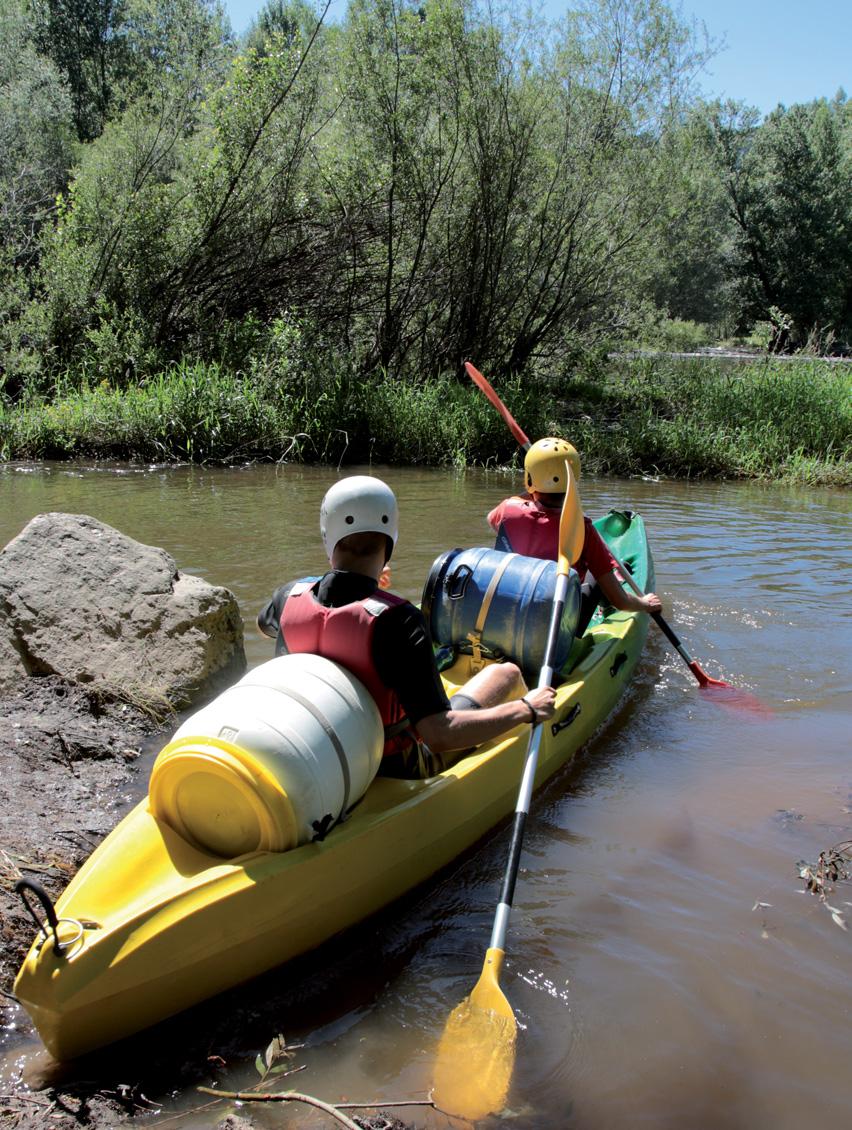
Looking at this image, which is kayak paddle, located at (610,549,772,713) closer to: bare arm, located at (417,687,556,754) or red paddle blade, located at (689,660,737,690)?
red paddle blade, located at (689,660,737,690)

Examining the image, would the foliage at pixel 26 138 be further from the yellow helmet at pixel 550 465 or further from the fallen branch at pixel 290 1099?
the fallen branch at pixel 290 1099

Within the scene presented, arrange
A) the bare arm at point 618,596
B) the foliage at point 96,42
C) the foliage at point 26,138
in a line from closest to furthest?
the bare arm at point 618,596 → the foliage at point 26,138 → the foliage at point 96,42

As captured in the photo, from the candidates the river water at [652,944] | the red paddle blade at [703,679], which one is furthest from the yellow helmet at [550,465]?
the red paddle blade at [703,679]

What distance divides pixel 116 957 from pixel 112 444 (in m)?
10.0

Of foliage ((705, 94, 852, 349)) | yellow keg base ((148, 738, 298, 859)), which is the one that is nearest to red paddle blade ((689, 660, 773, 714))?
yellow keg base ((148, 738, 298, 859))

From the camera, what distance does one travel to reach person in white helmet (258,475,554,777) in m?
2.35

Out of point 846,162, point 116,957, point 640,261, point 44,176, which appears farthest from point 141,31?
point 116,957

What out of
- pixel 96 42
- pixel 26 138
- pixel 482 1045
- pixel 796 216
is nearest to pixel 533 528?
pixel 482 1045

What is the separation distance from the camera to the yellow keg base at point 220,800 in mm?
2072

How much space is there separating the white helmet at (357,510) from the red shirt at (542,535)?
67.2 inches

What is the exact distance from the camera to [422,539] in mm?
7465

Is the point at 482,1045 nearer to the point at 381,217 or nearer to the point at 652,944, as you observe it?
the point at 652,944

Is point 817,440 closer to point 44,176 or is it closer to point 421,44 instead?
point 421,44

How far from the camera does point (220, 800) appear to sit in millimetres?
2166
